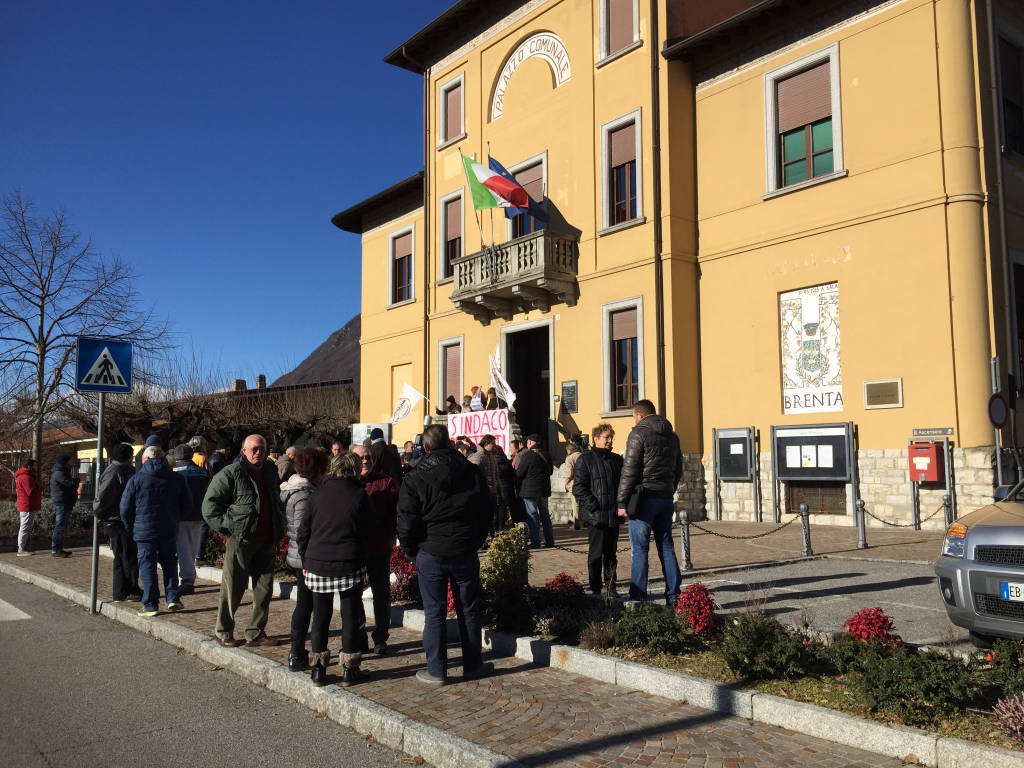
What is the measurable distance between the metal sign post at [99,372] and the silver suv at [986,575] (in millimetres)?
8381

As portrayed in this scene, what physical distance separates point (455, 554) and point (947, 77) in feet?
44.1

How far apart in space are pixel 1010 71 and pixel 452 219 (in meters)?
14.6

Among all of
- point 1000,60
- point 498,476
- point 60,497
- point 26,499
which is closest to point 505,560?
point 498,476

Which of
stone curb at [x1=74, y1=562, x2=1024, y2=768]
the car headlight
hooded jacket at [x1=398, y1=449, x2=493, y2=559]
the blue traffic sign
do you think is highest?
the blue traffic sign

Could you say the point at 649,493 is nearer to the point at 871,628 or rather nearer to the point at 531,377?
the point at 871,628

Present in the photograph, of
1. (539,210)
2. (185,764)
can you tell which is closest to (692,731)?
(185,764)

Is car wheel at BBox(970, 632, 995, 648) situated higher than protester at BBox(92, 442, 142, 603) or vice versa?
protester at BBox(92, 442, 142, 603)

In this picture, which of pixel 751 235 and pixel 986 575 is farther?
pixel 751 235

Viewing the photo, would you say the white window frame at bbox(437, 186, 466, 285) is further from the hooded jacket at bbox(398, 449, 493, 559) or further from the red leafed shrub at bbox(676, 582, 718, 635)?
the red leafed shrub at bbox(676, 582, 718, 635)

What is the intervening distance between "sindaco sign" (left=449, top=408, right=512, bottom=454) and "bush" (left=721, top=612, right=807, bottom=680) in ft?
41.7

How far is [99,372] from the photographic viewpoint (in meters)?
9.39

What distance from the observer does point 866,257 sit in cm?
1532

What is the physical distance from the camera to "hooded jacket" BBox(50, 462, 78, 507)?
14.5 m

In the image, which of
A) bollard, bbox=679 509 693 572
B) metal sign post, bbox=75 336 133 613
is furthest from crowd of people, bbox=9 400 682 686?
bollard, bbox=679 509 693 572
